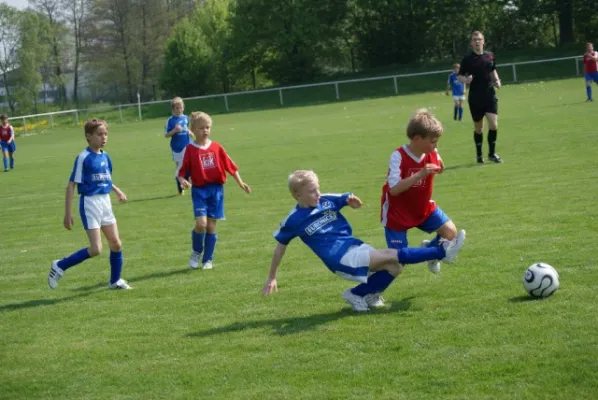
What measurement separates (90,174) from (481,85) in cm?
892

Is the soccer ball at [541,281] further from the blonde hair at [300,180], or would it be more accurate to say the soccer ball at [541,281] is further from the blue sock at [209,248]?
the blue sock at [209,248]

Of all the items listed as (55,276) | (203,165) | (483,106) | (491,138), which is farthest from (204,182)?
(491,138)

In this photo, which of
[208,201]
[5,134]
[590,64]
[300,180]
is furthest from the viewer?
[590,64]

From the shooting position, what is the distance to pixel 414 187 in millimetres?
6949

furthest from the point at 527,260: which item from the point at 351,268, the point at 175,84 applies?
the point at 175,84

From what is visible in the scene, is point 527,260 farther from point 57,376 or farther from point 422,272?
point 57,376

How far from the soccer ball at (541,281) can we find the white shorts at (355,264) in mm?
1258

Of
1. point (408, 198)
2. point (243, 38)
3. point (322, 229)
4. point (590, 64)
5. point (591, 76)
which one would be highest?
point (243, 38)

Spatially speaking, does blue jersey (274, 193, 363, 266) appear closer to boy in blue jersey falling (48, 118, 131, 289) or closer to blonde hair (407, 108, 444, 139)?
blonde hair (407, 108, 444, 139)

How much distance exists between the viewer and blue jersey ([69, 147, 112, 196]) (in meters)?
8.44

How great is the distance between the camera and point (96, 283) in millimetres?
9133

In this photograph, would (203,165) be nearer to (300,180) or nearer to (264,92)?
(300,180)

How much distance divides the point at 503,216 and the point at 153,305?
15.5 ft

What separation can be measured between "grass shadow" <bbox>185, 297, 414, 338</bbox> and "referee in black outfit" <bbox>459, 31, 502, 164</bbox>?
9.06m
